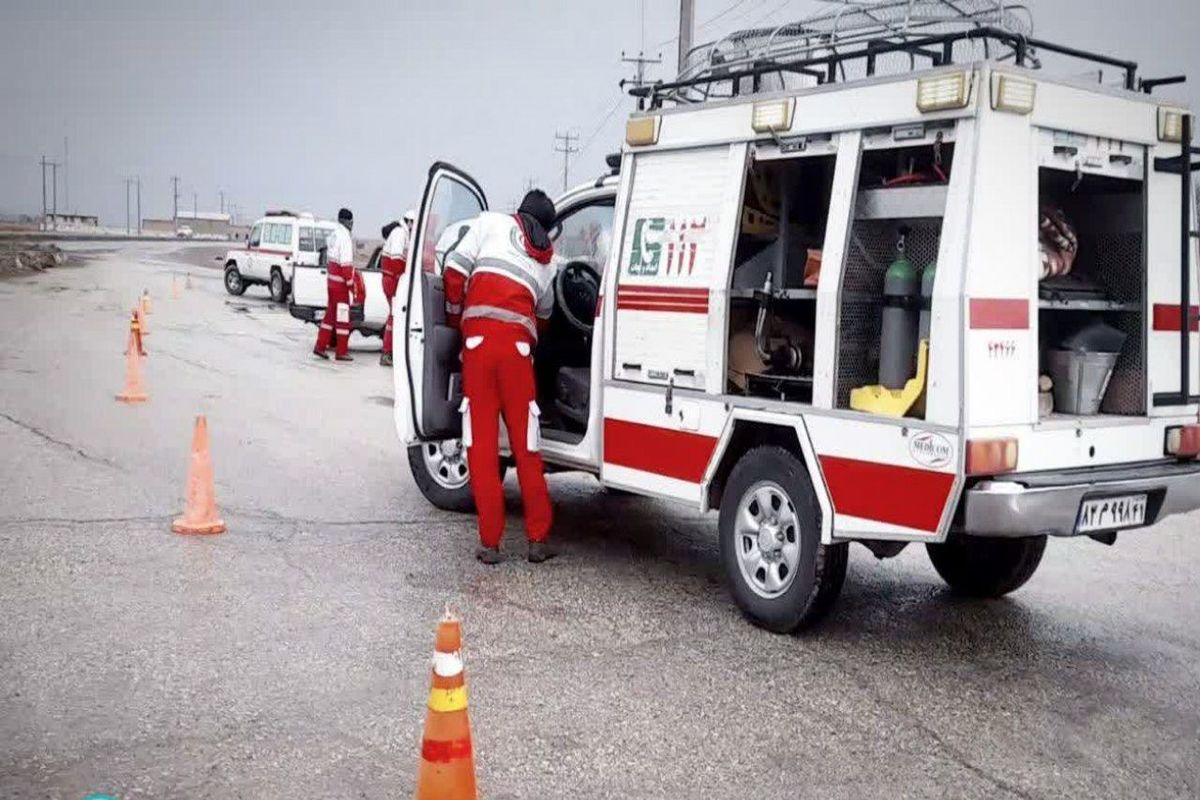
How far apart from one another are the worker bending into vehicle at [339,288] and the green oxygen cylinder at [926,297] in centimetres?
1336

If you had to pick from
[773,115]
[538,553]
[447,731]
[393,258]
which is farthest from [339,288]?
[447,731]

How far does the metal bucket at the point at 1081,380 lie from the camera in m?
5.68

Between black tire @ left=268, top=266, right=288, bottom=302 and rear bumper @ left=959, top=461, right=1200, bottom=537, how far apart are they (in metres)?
28.0

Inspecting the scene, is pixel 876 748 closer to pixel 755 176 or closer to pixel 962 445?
pixel 962 445

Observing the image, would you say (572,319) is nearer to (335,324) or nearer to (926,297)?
(926,297)

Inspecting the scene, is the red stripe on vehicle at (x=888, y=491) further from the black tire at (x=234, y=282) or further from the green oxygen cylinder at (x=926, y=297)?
the black tire at (x=234, y=282)

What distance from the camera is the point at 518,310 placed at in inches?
274

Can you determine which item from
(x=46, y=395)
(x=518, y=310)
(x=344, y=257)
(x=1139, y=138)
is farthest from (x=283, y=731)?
(x=344, y=257)

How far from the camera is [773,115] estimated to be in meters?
5.80

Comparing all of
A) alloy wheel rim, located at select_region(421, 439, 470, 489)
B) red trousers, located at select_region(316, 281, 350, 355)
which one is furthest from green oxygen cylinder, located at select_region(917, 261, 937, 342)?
red trousers, located at select_region(316, 281, 350, 355)

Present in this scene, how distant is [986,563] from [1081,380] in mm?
1293

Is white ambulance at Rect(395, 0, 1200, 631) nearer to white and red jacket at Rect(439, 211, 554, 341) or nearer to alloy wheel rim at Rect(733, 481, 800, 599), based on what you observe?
alloy wheel rim at Rect(733, 481, 800, 599)

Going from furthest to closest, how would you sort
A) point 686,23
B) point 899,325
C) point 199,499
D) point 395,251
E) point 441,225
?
A: 1. point 686,23
2. point 395,251
3. point 441,225
4. point 199,499
5. point 899,325

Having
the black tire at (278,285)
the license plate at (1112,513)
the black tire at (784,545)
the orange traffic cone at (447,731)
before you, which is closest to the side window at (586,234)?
the black tire at (784,545)
